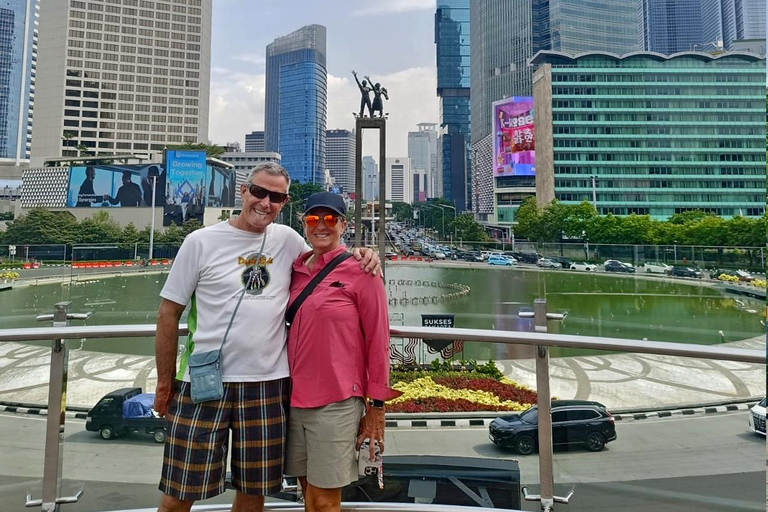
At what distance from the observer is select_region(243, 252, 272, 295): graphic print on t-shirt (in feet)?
5.18

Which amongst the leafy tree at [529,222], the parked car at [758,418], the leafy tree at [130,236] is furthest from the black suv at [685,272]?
the leafy tree at [130,236]

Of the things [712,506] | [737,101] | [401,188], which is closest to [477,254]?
[737,101]

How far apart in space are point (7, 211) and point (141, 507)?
261 feet

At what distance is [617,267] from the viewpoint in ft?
119

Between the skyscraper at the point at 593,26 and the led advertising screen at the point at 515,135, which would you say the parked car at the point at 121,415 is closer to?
the led advertising screen at the point at 515,135

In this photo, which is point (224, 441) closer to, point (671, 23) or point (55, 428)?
point (55, 428)

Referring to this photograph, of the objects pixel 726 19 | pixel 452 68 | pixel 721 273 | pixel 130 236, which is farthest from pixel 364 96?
pixel 726 19

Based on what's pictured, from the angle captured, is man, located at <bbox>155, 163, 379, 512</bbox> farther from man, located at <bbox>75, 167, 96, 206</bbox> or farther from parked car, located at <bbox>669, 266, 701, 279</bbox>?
man, located at <bbox>75, 167, 96, 206</bbox>

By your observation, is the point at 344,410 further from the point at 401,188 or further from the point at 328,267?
the point at 401,188

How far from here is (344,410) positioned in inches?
59.2

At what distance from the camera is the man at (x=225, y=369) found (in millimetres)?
1534

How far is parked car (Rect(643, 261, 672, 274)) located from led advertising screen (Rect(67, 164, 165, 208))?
48070mm

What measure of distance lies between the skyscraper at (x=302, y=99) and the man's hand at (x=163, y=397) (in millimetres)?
97218

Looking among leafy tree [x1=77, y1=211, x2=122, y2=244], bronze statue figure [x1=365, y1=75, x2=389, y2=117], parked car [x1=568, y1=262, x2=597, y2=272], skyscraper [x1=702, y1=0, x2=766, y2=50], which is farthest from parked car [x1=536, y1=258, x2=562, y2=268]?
skyscraper [x1=702, y1=0, x2=766, y2=50]
